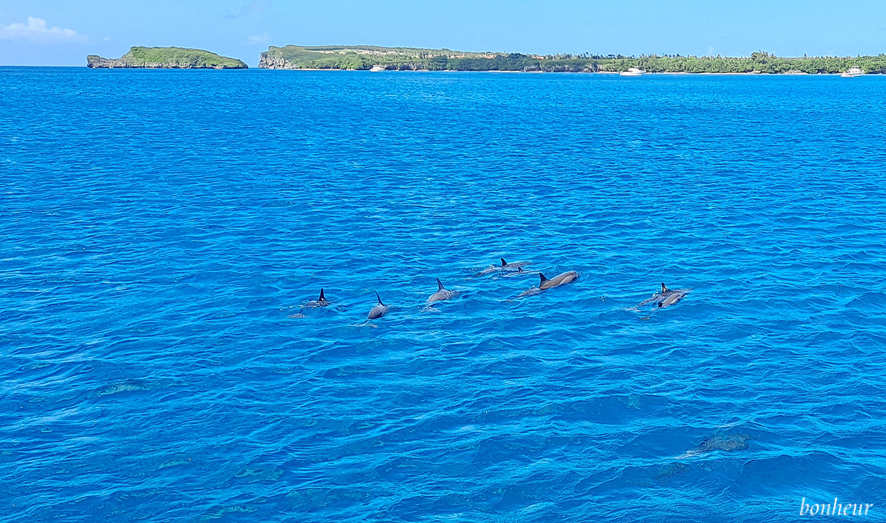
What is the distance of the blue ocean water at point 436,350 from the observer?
18.5 metres

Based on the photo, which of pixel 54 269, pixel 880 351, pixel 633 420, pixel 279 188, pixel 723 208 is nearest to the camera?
pixel 633 420

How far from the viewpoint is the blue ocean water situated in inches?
730

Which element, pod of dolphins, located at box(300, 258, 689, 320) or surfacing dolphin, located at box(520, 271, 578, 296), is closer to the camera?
pod of dolphins, located at box(300, 258, 689, 320)

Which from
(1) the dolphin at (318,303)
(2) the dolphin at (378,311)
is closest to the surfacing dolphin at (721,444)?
(2) the dolphin at (378,311)

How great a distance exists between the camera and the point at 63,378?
79.6 feet

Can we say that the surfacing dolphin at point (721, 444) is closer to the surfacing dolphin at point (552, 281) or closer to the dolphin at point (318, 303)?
the surfacing dolphin at point (552, 281)

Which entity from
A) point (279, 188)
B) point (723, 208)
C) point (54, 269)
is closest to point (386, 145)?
point (279, 188)

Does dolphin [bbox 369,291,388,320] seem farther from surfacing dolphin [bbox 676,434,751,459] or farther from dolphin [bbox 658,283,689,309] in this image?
surfacing dolphin [bbox 676,434,751,459]

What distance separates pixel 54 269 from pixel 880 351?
3412cm

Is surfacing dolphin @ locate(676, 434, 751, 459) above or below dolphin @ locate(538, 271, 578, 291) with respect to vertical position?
below

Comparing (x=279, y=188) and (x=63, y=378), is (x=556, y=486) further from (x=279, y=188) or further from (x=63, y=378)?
(x=279, y=188)

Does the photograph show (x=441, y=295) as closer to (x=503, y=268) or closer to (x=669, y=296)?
(x=503, y=268)

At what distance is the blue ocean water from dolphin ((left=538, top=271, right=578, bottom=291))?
0.59 meters

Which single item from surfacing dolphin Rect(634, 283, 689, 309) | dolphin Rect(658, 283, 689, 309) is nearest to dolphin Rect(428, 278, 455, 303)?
surfacing dolphin Rect(634, 283, 689, 309)
